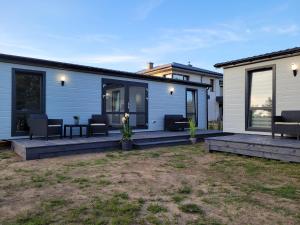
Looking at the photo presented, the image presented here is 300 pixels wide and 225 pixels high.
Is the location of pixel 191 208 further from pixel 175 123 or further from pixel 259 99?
pixel 175 123

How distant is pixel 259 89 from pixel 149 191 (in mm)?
6628

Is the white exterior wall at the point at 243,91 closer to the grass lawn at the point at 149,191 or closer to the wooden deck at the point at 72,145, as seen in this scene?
the wooden deck at the point at 72,145

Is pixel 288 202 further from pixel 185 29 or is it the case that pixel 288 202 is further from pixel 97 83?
pixel 185 29

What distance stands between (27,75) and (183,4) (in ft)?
30.4

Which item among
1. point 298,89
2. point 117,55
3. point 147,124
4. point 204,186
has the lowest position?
point 204,186

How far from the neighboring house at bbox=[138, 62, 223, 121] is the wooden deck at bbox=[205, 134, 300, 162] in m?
13.1

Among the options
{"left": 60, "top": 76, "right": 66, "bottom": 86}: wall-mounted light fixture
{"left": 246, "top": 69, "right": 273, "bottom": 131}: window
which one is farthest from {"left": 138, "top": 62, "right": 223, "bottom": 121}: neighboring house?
{"left": 60, "top": 76, "right": 66, "bottom": 86}: wall-mounted light fixture

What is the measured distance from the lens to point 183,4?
45.5 ft

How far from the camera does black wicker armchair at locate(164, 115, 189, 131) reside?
11344 mm

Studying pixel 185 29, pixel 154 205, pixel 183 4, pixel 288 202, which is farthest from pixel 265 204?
pixel 185 29

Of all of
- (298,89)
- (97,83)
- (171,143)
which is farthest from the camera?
(97,83)

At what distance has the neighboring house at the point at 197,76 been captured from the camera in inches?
810

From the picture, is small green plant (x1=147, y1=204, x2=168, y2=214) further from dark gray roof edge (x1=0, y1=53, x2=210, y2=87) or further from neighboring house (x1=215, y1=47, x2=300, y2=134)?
dark gray roof edge (x1=0, y1=53, x2=210, y2=87)

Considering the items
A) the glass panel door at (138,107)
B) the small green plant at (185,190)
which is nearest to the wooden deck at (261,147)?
the small green plant at (185,190)
